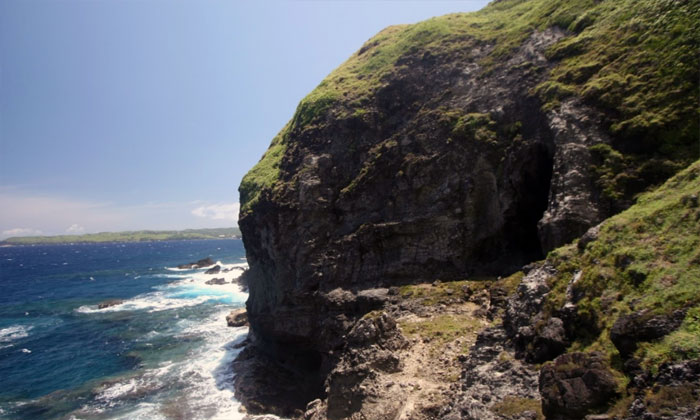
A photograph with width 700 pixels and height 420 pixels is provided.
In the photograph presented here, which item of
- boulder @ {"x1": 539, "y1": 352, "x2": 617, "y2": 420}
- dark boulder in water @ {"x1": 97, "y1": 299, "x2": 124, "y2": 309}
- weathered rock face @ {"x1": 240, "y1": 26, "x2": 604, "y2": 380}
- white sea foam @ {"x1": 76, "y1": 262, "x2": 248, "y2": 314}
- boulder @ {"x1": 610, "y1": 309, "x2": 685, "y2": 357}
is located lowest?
white sea foam @ {"x1": 76, "y1": 262, "x2": 248, "y2": 314}

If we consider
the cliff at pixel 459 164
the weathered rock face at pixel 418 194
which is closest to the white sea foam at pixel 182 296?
the cliff at pixel 459 164

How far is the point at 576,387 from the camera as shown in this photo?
366 inches

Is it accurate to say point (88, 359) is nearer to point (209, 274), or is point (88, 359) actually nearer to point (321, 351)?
point (321, 351)

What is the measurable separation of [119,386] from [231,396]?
10.9m

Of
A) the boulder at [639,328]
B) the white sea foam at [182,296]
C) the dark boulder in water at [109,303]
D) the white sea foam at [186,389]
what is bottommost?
Result: the white sea foam at [186,389]

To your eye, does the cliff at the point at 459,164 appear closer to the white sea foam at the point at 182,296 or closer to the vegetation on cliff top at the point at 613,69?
the vegetation on cliff top at the point at 613,69

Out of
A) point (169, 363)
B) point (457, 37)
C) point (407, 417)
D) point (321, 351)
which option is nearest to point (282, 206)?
point (321, 351)

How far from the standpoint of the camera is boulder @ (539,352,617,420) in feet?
29.1

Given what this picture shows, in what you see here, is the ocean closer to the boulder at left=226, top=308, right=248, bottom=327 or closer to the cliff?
the boulder at left=226, top=308, right=248, bottom=327

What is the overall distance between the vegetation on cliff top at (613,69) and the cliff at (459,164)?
0.37 feet

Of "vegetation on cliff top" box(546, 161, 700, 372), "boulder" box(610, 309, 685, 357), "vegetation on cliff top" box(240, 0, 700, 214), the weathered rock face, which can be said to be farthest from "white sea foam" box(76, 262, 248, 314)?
"boulder" box(610, 309, 685, 357)

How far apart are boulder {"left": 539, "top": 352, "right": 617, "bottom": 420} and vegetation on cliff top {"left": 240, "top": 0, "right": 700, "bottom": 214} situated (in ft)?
45.3

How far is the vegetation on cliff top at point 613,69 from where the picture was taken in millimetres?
19672

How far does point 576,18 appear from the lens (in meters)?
29.6
